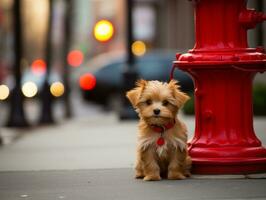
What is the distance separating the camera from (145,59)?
2712 cm

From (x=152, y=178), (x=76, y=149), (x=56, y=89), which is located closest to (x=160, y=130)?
(x=152, y=178)

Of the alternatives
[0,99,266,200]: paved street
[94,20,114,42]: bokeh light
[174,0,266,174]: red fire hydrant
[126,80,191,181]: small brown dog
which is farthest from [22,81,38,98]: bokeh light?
[126,80,191,181]: small brown dog

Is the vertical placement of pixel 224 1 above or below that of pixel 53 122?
above

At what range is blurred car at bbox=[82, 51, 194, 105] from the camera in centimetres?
2642

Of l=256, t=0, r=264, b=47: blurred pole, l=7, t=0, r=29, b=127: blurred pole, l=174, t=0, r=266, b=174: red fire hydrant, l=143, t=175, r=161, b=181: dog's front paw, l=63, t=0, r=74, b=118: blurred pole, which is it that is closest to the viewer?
l=143, t=175, r=161, b=181: dog's front paw

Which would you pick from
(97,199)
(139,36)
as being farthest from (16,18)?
(139,36)

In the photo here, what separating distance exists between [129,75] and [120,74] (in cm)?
888

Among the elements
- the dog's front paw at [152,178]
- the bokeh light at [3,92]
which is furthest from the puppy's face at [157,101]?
the bokeh light at [3,92]

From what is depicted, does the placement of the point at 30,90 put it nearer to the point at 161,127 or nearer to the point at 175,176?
the point at 175,176

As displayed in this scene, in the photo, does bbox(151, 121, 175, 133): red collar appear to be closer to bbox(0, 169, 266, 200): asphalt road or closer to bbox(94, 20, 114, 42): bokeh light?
bbox(0, 169, 266, 200): asphalt road

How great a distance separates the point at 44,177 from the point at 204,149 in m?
1.55

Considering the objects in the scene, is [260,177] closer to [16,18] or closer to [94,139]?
[94,139]

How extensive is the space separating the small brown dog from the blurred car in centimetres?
1843

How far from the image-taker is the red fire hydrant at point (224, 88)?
7980 millimetres
